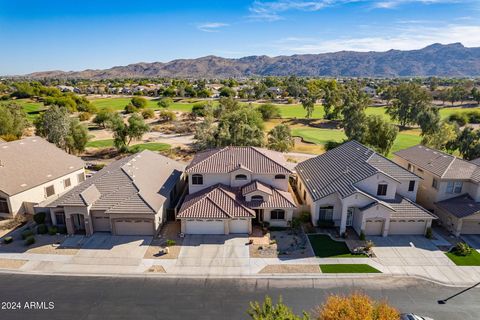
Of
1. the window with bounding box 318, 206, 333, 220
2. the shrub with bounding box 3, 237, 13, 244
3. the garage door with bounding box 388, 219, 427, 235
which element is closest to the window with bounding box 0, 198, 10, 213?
the shrub with bounding box 3, 237, 13, 244

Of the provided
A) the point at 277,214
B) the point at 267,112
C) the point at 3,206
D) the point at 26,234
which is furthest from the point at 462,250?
the point at 267,112

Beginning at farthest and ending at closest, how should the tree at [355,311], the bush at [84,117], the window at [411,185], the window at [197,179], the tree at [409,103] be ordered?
the bush at [84,117] < the tree at [409,103] < the window at [197,179] < the window at [411,185] < the tree at [355,311]

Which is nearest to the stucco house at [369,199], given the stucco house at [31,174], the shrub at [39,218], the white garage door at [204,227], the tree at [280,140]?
the white garage door at [204,227]

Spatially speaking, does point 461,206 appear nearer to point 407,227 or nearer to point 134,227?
point 407,227

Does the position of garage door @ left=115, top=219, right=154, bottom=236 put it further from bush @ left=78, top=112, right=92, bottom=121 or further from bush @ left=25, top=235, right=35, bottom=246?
bush @ left=78, top=112, right=92, bottom=121

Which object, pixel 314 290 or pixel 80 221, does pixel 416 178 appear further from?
pixel 80 221

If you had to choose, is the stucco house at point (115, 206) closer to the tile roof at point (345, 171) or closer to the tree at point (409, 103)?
the tile roof at point (345, 171)
